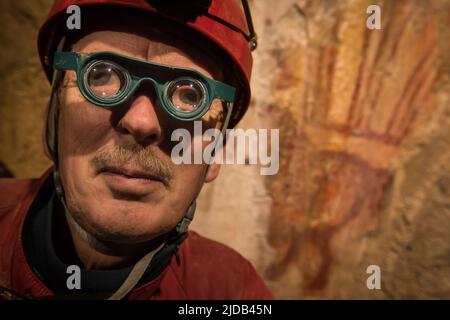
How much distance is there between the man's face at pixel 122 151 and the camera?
2.67 ft

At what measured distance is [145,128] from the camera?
0.79 m

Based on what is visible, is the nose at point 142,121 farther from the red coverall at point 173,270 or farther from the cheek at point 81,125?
the red coverall at point 173,270

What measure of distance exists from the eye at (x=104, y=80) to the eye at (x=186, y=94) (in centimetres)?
12

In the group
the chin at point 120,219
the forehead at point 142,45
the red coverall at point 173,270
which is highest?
the forehead at point 142,45

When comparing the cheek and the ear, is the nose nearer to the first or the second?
the cheek

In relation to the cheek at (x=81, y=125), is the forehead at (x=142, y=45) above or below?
above

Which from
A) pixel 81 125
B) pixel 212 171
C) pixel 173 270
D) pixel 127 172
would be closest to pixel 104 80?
pixel 81 125

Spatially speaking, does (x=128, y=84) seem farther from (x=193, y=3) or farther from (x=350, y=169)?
(x=350, y=169)

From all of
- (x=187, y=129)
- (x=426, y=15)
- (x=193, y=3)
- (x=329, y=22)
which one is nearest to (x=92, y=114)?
(x=187, y=129)

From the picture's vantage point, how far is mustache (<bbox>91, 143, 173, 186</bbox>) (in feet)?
2.67

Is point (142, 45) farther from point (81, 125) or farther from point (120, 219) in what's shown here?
point (120, 219)

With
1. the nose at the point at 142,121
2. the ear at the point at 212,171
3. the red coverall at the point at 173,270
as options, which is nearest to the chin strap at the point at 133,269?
the red coverall at the point at 173,270

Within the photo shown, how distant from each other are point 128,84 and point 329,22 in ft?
3.47

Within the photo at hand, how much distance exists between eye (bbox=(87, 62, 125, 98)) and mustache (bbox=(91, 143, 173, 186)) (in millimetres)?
133
